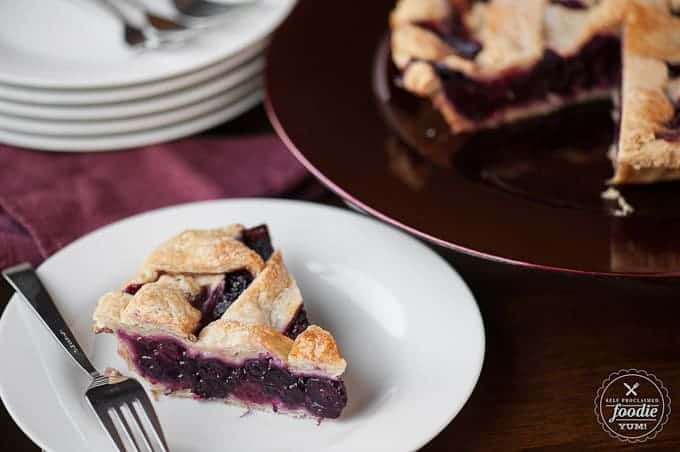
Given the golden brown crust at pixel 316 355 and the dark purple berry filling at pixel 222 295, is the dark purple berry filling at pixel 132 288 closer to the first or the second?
the dark purple berry filling at pixel 222 295

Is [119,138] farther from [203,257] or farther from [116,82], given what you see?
[203,257]

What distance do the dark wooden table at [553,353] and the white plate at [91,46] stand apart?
54 centimetres

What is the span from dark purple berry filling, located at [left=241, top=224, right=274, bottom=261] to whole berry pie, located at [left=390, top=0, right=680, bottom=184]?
1.97 ft

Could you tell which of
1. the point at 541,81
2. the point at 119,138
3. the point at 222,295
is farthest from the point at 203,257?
the point at 541,81

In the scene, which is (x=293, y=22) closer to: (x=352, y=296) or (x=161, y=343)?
(x=352, y=296)

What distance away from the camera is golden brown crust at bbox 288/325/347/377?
5.29 feet

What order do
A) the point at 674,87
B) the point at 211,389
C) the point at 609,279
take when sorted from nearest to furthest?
the point at 211,389 → the point at 609,279 → the point at 674,87

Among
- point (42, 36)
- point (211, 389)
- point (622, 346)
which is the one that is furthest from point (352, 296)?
point (42, 36)

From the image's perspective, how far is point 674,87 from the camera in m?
2.13

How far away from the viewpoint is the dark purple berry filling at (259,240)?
1.85 meters

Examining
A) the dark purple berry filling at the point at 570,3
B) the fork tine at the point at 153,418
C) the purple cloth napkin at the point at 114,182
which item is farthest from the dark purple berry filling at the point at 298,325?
the dark purple berry filling at the point at 570,3

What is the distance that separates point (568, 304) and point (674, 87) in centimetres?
54

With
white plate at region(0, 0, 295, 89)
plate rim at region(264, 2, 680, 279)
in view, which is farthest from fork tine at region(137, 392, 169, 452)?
white plate at region(0, 0, 295, 89)

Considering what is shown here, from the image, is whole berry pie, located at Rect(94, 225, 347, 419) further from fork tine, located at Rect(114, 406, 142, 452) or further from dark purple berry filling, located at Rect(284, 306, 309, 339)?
fork tine, located at Rect(114, 406, 142, 452)
